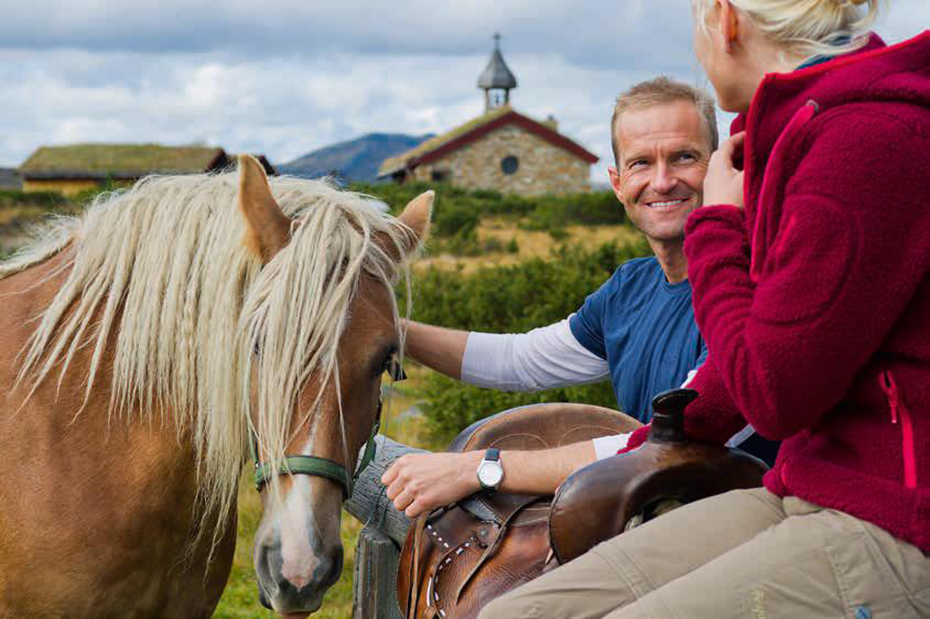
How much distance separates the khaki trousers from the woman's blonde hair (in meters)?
0.82

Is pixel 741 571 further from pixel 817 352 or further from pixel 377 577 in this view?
pixel 377 577

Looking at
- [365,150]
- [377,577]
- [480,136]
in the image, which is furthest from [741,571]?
[365,150]

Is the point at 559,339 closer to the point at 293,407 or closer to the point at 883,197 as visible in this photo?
the point at 293,407

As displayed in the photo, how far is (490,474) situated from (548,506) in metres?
0.17

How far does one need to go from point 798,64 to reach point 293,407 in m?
1.34

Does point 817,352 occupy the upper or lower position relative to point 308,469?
upper

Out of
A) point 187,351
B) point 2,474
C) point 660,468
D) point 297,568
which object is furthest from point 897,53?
point 2,474

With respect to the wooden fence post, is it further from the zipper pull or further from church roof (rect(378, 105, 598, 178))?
church roof (rect(378, 105, 598, 178))

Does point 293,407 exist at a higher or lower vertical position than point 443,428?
higher

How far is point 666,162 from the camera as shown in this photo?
279 centimetres

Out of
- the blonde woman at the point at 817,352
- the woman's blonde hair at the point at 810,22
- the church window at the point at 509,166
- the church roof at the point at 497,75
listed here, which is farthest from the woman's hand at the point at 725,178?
the church roof at the point at 497,75

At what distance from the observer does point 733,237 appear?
164cm

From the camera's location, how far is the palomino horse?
2.14 meters

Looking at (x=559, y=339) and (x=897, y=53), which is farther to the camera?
(x=559, y=339)
